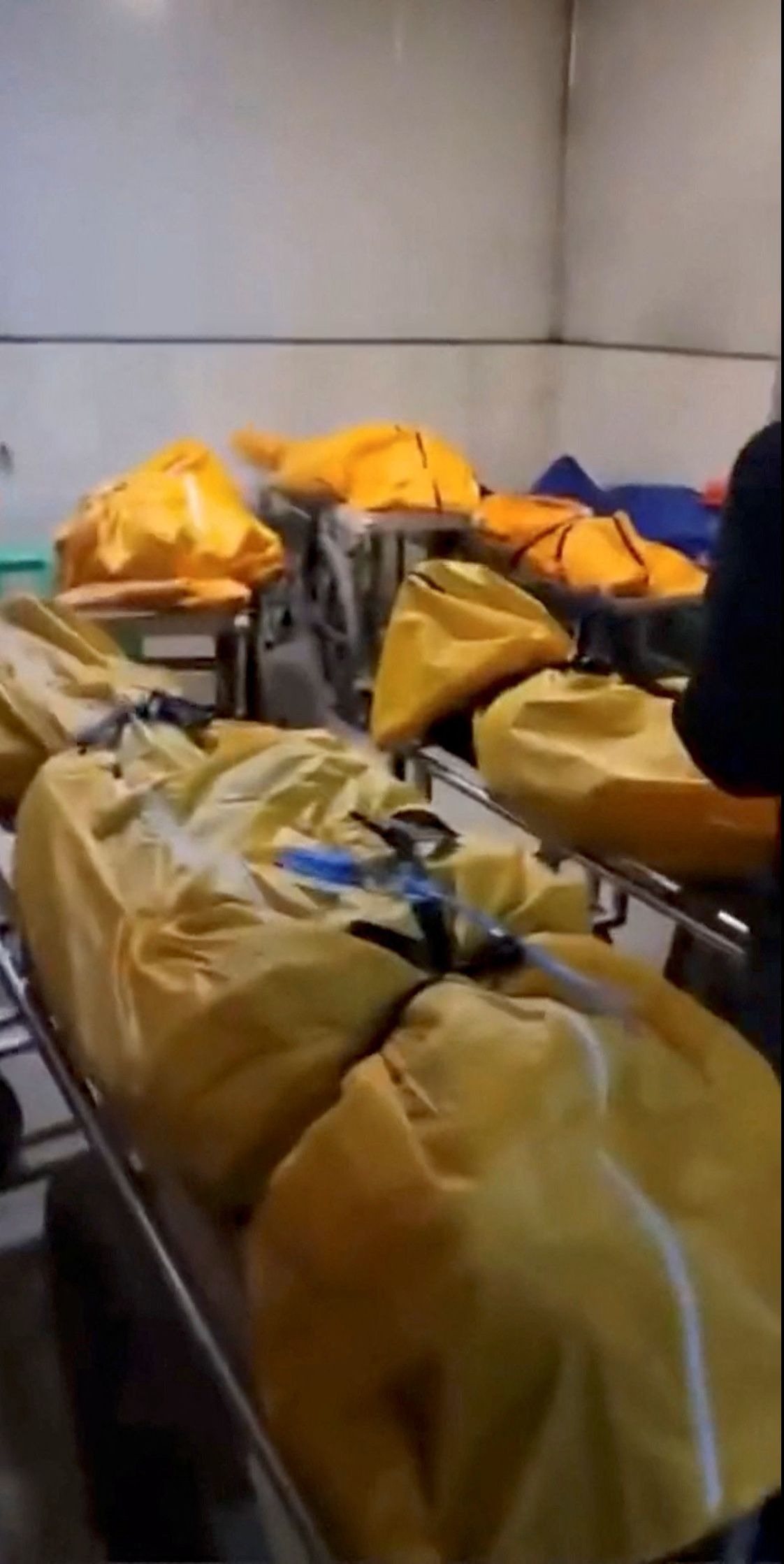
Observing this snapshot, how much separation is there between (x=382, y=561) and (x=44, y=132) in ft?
4.28

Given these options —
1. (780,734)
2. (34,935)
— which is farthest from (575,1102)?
(34,935)

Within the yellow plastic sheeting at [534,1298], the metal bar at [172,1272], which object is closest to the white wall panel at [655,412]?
the metal bar at [172,1272]

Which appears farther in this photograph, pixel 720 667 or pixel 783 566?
pixel 720 667

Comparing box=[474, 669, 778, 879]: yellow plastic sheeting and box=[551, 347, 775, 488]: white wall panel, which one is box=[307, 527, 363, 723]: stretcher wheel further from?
box=[474, 669, 778, 879]: yellow plastic sheeting

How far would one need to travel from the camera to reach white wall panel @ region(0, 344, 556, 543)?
3842 mm

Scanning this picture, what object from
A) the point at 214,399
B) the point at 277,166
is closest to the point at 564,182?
the point at 277,166

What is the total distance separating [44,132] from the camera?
3.65 m

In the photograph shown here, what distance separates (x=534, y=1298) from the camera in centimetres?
82

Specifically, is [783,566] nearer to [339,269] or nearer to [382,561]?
[382,561]

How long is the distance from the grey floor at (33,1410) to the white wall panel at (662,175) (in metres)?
2.05

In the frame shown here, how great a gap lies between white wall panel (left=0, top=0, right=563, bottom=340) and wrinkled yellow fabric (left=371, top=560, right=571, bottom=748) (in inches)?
80.6

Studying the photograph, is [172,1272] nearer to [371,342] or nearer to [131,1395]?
[131,1395]

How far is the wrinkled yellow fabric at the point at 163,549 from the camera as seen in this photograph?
10.3ft

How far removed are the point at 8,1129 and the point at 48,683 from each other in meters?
0.62
